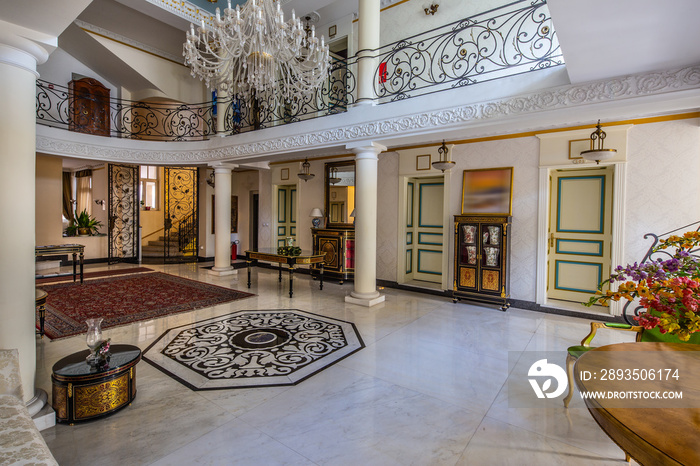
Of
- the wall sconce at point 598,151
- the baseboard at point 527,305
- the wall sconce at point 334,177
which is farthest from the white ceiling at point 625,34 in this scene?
the wall sconce at point 334,177

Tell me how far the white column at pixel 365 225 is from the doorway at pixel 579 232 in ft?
10.4

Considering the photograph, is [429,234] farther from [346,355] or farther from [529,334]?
[346,355]

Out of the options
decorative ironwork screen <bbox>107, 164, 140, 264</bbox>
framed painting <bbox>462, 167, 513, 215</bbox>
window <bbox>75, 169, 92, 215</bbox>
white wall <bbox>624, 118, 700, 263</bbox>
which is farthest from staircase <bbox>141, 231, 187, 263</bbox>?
white wall <bbox>624, 118, 700, 263</bbox>

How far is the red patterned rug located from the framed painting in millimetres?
4759

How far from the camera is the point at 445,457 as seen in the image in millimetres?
2314

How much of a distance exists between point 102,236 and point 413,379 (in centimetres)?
1100

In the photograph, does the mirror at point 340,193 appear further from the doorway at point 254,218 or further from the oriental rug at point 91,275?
the oriental rug at point 91,275

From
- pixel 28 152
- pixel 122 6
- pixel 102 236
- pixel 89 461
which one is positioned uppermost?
pixel 122 6

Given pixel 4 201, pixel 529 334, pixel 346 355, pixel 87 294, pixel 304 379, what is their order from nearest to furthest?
pixel 4 201 < pixel 304 379 < pixel 346 355 < pixel 529 334 < pixel 87 294

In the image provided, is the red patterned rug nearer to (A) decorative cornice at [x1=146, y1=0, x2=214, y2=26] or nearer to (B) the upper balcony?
(B) the upper balcony

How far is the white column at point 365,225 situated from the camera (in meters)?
6.12

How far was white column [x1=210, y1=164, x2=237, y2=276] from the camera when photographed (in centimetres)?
888

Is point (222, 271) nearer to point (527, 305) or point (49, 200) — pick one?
point (49, 200)

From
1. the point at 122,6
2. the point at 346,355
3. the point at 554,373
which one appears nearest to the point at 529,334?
the point at 554,373
